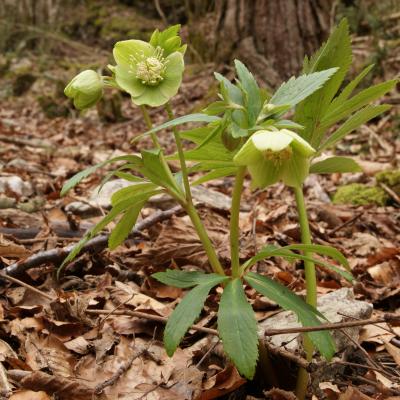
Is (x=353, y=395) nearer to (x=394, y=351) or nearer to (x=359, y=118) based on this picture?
(x=394, y=351)

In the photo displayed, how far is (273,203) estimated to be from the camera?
9.13 feet

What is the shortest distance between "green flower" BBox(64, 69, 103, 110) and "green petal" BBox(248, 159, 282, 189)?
0.38 metres

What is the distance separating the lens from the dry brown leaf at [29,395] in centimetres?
106

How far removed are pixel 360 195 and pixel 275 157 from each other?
1.98m

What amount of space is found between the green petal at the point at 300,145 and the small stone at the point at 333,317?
49 cm

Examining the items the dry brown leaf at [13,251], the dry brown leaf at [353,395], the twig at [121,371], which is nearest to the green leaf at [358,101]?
the dry brown leaf at [353,395]

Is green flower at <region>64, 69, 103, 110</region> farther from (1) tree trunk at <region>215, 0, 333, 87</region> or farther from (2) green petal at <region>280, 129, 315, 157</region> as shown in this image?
(1) tree trunk at <region>215, 0, 333, 87</region>

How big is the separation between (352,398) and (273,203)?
1.76m

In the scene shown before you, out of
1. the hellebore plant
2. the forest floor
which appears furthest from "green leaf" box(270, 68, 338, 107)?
the forest floor

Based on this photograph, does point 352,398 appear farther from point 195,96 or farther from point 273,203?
point 195,96

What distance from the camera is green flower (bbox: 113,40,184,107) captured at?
1077 mm

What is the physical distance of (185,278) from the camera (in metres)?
1.02

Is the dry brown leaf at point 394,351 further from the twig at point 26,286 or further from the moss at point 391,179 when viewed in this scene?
the moss at point 391,179

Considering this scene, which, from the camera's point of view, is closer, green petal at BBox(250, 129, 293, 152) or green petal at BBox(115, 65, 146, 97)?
green petal at BBox(250, 129, 293, 152)
